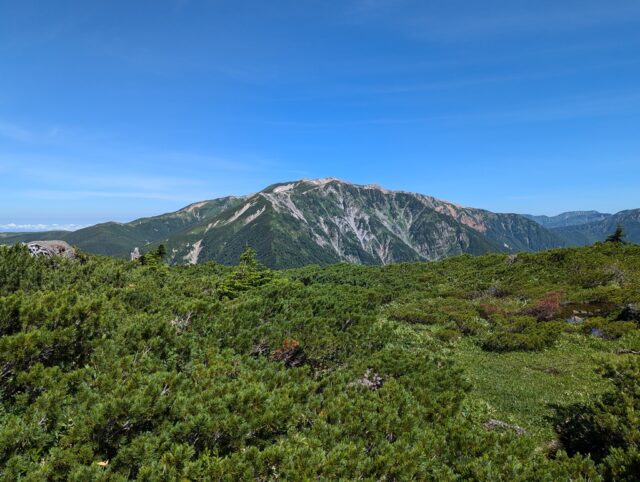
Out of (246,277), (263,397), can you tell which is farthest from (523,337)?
(246,277)

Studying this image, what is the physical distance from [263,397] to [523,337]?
22.6m

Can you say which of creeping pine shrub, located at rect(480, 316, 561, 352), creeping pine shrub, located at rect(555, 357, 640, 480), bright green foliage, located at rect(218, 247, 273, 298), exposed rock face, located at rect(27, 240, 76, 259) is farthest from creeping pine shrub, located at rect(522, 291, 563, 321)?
exposed rock face, located at rect(27, 240, 76, 259)

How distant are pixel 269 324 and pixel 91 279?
12.0 meters

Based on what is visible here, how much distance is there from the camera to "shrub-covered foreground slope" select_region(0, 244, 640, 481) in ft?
19.8

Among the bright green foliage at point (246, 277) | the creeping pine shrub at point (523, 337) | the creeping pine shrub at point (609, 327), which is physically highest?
the bright green foliage at point (246, 277)

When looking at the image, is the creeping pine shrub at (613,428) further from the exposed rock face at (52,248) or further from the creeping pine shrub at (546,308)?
the exposed rock face at (52,248)

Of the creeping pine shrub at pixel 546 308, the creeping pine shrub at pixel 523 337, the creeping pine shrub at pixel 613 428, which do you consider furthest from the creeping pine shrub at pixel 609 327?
the creeping pine shrub at pixel 613 428

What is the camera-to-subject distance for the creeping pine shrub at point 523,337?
23531 millimetres

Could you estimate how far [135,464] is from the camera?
592cm

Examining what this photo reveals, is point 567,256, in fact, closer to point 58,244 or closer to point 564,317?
point 564,317

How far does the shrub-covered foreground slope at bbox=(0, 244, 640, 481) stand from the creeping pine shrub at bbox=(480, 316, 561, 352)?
8.95 ft

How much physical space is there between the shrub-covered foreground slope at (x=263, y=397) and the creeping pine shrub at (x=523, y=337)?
273cm

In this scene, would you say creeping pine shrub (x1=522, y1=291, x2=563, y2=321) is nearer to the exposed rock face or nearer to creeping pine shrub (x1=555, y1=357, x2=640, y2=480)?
creeping pine shrub (x1=555, y1=357, x2=640, y2=480)

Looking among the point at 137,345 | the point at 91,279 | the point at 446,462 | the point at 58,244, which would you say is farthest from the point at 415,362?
the point at 58,244
